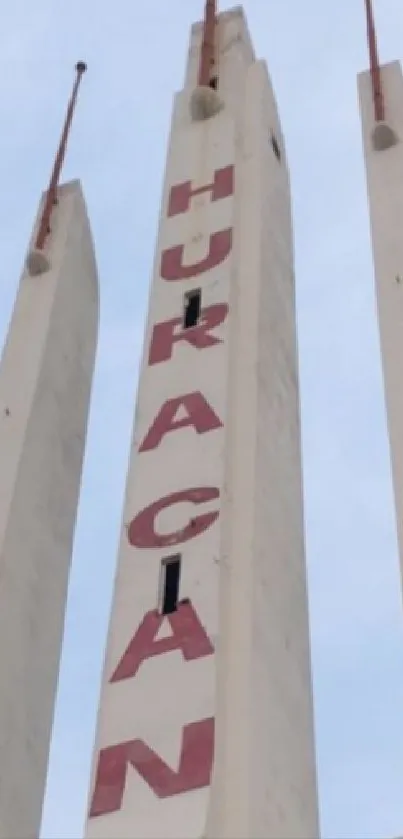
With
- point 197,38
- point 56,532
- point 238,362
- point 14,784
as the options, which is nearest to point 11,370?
point 56,532

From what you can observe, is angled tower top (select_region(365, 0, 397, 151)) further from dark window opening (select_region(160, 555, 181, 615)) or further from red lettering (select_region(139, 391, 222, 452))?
dark window opening (select_region(160, 555, 181, 615))

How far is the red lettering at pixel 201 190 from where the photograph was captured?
14.5 metres

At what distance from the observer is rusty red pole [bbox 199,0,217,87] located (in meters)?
16.4

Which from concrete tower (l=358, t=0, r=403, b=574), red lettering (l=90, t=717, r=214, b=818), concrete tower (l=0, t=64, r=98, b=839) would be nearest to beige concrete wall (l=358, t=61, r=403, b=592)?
concrete tower (l=358, t=0, r=403, b=574)

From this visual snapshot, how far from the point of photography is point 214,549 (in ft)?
35.3

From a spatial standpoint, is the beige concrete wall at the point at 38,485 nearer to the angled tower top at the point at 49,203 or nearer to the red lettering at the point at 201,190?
the angled tower top at the point at 49,203

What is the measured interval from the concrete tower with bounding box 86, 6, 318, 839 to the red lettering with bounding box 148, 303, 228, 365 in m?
0.02

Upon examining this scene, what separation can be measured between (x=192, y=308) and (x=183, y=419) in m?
1.58

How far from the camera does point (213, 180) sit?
579 inches

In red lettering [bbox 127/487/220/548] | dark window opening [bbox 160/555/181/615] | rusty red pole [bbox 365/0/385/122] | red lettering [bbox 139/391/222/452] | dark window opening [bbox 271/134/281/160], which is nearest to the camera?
dark window opening [bbox 160/555/181/615]

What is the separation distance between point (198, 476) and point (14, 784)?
265 centimetres

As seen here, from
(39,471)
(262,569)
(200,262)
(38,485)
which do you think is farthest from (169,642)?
(200,262)

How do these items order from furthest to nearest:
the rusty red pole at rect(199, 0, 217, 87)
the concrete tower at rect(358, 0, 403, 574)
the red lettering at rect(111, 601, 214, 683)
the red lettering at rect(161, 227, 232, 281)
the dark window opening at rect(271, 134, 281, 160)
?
the rusty red pole at rect(199, 0, 217, 87), the dark window opening at rect(271, 134, 281, 160), the red lettering at rect(161, 227, 232, 281), the concrete tower at rect(358, 0, 403, 574), the red lettering at rect(111, 601, 214, 683)

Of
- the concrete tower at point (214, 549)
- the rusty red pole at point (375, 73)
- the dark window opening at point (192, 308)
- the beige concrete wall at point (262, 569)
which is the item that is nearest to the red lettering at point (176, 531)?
the concrete tower at point (214, 549)
